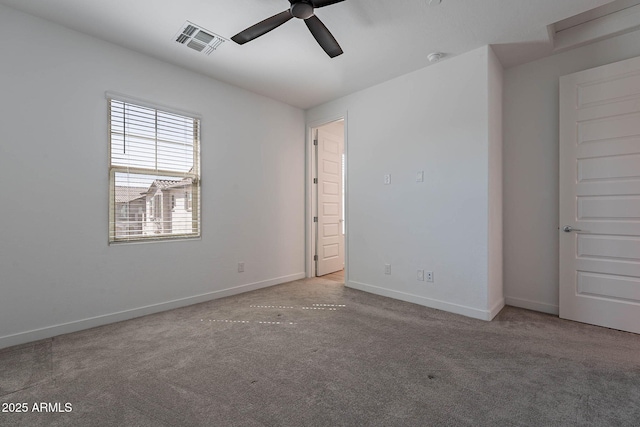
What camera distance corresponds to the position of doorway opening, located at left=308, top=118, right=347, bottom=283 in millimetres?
4727

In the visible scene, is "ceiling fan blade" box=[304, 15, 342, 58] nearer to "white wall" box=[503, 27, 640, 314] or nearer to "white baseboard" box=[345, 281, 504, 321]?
"white wall" box=[503, 27, 640, 314]

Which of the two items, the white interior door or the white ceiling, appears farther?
the white interior door

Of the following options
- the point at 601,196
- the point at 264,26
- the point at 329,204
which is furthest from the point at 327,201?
the point at 601,196

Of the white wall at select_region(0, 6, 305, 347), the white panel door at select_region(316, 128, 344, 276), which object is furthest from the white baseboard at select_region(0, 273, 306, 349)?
the white panel door at select_region(316, 128, 344, 276)

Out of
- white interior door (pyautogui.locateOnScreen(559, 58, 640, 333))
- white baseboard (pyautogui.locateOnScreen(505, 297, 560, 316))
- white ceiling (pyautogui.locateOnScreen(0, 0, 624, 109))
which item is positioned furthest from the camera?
white baseboard (pyautogui.locateOnScreen(505, 297, 560, 316))

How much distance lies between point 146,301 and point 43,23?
2.66 meters

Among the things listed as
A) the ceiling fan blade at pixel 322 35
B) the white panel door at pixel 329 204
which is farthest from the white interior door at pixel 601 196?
the white panel door at pixel 329 204

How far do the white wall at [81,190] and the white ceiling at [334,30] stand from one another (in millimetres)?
260

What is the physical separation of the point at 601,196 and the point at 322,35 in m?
2.92

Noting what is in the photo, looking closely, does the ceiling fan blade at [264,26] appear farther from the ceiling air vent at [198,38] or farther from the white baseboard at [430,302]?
the white baseboard at [430,302]

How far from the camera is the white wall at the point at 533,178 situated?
3088 millimetres

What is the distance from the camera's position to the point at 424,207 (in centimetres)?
336

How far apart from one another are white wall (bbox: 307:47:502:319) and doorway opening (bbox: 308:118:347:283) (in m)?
0.76

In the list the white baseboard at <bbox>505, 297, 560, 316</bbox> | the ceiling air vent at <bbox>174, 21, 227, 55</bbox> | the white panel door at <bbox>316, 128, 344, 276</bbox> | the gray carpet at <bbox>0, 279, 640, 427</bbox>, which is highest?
the ceiling air vent at <bbox>174, 21, 227, 55</bbox>
